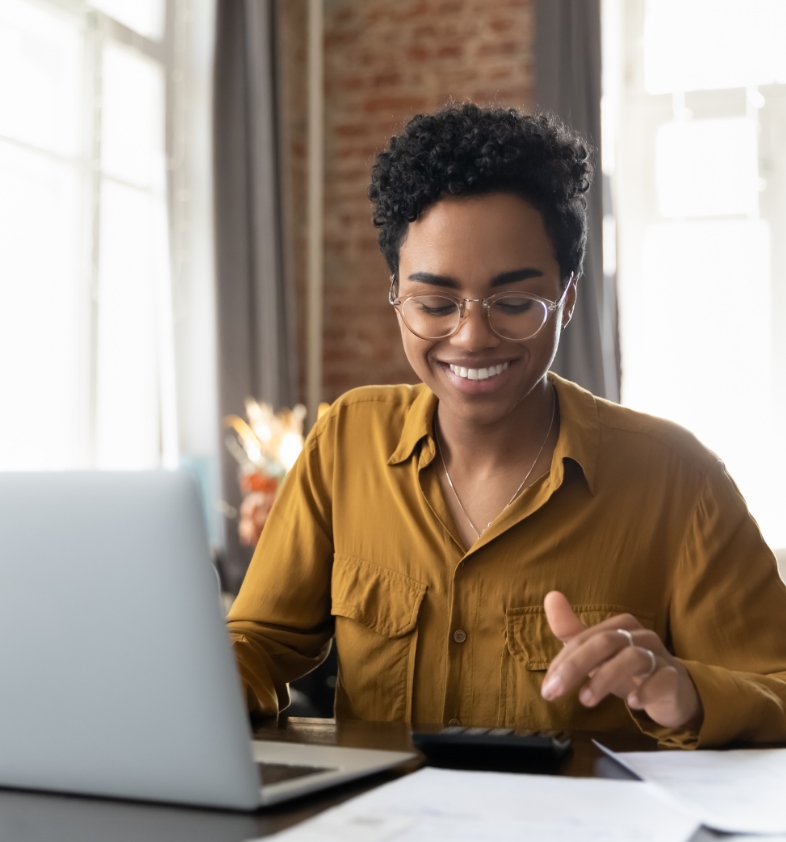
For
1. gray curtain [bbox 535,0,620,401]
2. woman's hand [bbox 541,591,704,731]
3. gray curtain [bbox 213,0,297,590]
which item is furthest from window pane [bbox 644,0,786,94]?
woman's hand [bbox 541,591,704,731]

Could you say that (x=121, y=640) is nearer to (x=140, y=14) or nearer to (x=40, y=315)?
(x=40, y=315)

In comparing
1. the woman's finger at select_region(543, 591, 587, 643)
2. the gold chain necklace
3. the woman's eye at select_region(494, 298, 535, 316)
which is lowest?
the woman's finger at select_region(543, 591, 587, 643)

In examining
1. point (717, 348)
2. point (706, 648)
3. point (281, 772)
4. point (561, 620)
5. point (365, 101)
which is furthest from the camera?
point (365, 101)

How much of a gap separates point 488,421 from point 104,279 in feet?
7.37

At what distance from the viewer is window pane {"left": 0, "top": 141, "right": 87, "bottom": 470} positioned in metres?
2.99

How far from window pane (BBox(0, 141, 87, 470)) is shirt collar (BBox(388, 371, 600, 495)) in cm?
172

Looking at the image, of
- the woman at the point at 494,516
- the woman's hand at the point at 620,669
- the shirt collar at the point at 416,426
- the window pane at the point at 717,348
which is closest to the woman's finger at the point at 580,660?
the woman's hand at the point at 620,669

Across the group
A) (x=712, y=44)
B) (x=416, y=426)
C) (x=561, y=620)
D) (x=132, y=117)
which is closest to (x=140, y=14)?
(x=132, y=117)

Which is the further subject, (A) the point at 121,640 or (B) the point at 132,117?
(B) the point at 132,117

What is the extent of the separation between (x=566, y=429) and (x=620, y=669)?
1.74ft

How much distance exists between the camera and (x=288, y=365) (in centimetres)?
391

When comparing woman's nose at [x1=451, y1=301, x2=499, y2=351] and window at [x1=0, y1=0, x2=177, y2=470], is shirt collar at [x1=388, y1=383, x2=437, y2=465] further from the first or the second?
window at [x1=0, y1=0, x2=177, y2=470]

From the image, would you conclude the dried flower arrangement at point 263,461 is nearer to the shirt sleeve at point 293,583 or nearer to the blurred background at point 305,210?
the blurred background at point 305,210

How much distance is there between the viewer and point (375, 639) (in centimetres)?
139
